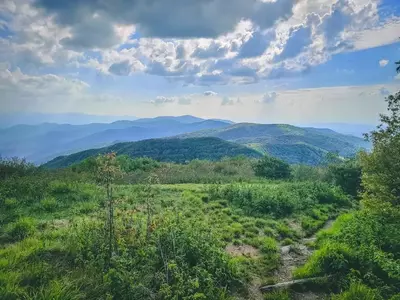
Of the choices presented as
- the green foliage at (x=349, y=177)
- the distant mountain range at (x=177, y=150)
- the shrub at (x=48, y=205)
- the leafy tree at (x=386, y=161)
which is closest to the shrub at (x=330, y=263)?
the leafy tree at (x=386, y=161)

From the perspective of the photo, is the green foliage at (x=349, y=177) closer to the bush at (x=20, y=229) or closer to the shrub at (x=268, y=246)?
the shrub at (x=268, y=246)

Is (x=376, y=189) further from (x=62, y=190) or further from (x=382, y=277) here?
(x=62, y=190)

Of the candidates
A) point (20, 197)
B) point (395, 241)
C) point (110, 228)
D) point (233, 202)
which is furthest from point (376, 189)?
point (20, 197)

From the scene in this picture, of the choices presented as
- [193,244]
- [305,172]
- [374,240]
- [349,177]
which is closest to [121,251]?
[193,244]

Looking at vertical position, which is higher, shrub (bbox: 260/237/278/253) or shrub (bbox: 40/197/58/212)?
shrub (bbox: 40/197/58/212)

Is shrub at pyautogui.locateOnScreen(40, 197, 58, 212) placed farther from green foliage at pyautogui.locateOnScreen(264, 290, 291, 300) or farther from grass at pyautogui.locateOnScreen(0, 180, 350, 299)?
green foliage at pyautogui.locateOnScreen(264, 290, 291, 300)

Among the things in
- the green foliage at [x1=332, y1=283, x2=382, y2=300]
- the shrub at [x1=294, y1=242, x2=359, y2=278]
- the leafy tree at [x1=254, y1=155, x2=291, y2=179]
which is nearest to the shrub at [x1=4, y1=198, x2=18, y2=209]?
the shrub at [x1=294, y1=242, x2=359, y2=278]
